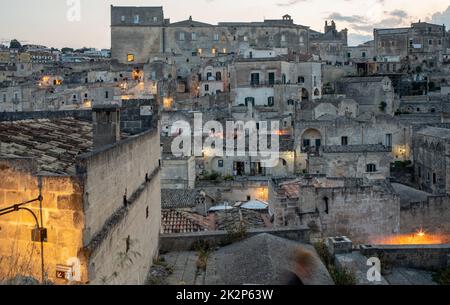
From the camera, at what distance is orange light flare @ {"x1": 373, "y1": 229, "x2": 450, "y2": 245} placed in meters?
18.7

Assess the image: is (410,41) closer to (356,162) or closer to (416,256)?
(356,162)

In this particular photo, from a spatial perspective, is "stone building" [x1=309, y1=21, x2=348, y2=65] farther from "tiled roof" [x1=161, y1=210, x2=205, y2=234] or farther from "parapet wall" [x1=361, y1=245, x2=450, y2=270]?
"parapet wall" [x1=361, y1=245, x2=450, y2=270]

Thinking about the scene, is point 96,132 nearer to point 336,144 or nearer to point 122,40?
point 336,144

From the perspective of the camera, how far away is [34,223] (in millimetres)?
5984

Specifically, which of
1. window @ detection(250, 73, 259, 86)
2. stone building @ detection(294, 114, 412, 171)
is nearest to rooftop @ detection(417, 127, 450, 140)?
stone building @ detection(294, 114, 412, 171)

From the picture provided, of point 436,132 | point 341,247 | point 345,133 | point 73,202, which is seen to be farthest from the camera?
point 345,133

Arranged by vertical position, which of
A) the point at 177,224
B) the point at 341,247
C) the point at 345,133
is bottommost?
the point at 177,224

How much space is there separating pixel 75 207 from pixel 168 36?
71773mm

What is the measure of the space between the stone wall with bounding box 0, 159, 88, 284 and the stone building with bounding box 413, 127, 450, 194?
28.9 metres

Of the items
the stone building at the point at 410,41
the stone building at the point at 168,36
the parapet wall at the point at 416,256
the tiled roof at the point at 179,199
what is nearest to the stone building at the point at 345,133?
the tiled roof at the point at 179,199

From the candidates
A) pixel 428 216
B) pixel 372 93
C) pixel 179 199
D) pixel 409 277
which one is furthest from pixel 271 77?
pixel 409 277

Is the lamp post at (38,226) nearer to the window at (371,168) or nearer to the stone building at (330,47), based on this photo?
the window at (371,168)

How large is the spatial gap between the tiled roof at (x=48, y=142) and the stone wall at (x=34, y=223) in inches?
13.6

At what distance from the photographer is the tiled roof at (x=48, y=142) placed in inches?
288
